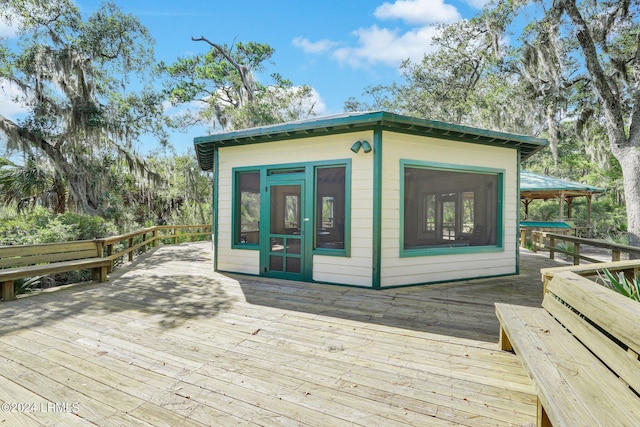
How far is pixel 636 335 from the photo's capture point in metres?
1.27

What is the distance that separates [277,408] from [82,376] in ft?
4.69

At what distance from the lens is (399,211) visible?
4.82 metres

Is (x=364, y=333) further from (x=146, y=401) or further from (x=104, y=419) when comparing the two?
(x=104, y=419)

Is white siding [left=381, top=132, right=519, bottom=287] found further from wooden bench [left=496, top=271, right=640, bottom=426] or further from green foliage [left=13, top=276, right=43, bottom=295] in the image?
green foliage [left=13, top=276, right=43, bottom=295]

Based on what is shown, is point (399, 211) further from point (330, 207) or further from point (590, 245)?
point (590, 245)

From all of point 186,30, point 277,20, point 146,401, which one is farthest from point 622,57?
point 186,30

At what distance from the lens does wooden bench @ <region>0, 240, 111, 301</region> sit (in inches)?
159

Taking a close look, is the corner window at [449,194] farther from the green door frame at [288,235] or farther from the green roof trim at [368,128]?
the green door frame at [288,235]

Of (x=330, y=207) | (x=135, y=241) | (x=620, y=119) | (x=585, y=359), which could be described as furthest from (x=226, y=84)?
(x=585, y=359)

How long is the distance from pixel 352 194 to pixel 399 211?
0.76m

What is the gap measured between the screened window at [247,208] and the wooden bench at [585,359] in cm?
436

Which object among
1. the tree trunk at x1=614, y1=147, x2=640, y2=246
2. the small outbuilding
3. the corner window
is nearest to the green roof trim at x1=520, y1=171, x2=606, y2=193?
the tree trunk at x1=614, y1=147, x2=640, y2=246

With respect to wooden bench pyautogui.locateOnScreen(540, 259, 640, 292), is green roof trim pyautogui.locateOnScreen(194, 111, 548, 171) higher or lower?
higher

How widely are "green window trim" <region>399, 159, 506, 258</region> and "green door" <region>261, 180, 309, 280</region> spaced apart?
1.60 m
